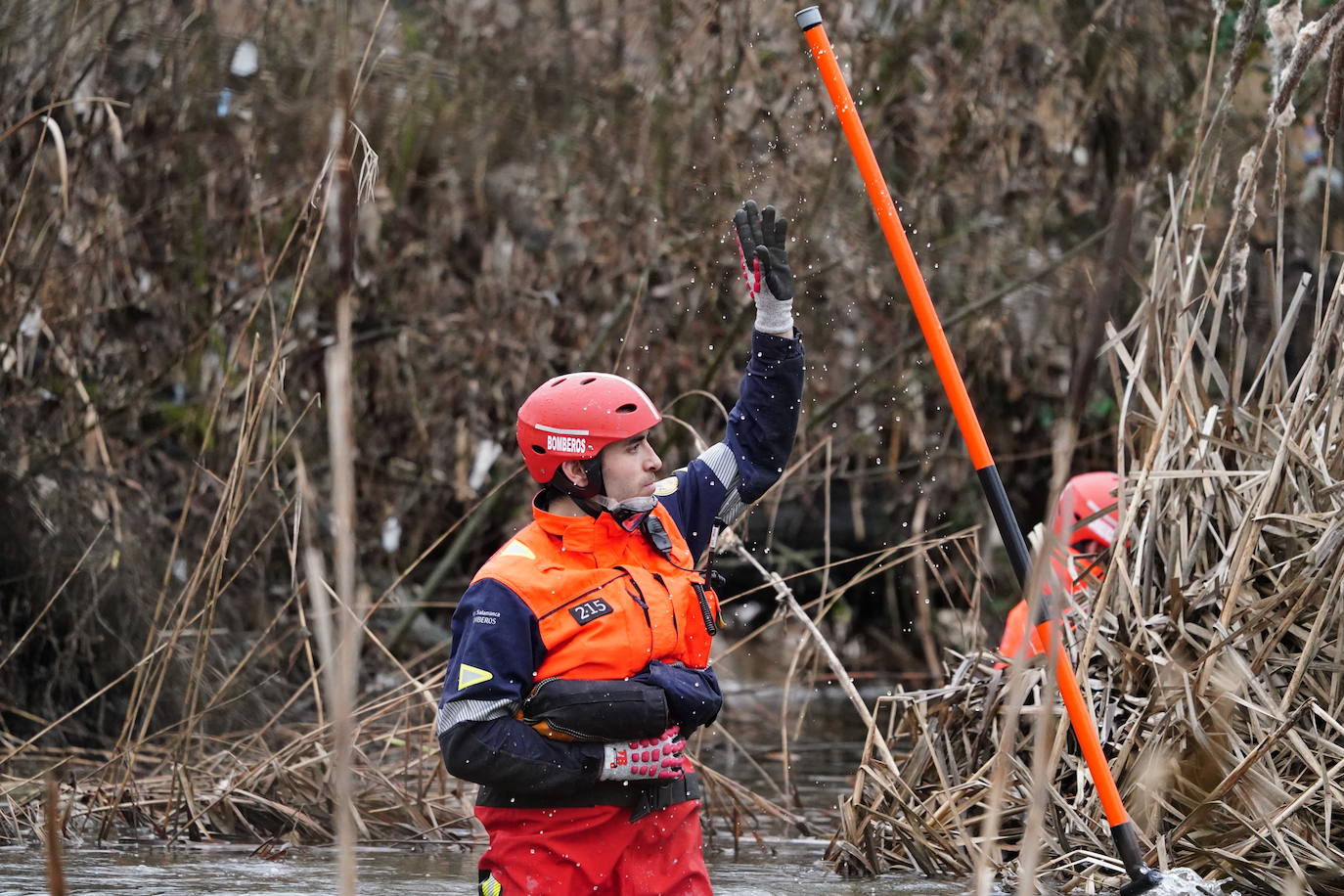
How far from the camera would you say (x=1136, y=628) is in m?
4.34

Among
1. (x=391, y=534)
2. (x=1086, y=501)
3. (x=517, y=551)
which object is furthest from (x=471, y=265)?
(x=517, y=551)

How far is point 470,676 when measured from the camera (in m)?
3.52

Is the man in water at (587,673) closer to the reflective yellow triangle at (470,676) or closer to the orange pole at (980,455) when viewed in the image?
the reflective yellow triangle at (470,676)

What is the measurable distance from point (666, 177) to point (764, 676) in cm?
330

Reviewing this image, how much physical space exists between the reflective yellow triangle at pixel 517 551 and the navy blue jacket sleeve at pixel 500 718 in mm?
120

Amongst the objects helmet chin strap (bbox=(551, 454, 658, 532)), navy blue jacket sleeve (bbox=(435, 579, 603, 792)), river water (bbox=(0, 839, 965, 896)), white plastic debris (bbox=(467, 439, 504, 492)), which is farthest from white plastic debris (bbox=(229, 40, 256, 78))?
navy blue jacket sleeve (bbox=(435, 579, 603, 792))

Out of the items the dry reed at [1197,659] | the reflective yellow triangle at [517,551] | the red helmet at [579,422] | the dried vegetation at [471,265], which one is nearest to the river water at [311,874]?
the dry reed at [1197,659]

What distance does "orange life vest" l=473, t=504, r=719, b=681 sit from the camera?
3.60 meters

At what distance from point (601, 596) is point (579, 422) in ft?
1.32

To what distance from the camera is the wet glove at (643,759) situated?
11.6ft

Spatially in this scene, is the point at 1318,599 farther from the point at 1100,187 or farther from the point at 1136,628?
the point at 1100,187

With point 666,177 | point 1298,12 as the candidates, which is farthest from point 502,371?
point 1298,12

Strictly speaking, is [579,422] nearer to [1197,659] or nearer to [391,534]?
[1197,659]

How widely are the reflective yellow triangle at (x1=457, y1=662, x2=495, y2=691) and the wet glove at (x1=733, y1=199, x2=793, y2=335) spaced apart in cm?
103
